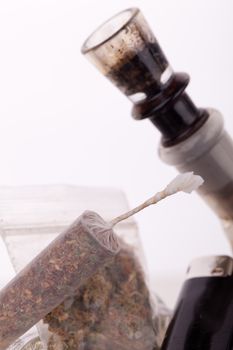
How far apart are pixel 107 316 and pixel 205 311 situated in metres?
0.17

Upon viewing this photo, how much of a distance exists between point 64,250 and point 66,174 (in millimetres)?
742

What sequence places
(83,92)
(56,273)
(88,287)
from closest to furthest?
(56,273), (88,287), (83,92)


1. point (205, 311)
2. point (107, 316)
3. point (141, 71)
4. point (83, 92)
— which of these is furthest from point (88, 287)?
point (83, 92)

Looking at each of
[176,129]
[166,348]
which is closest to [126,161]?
[176,129]

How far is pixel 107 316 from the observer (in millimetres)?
1091

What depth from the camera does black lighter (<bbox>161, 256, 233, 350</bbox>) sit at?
3.56ft

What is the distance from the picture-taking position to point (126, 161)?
1.78 metres

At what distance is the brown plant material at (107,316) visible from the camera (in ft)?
3.49

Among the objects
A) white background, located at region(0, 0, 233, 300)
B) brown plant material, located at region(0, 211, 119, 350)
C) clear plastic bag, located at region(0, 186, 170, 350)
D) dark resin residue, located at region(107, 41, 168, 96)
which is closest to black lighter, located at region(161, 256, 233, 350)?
clear plastic bag, located at region(0, 186, 170, 350)

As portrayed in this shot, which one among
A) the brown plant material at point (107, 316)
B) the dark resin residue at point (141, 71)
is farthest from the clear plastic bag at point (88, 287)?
the dark resin residue at point (141, 71)

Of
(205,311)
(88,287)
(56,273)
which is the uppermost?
(56,273)

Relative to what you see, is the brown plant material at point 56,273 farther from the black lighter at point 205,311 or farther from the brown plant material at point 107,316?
the black lighter at point 205,311

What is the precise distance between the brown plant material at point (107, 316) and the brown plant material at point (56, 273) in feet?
0.23

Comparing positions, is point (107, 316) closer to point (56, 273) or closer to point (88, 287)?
point (88, 287)
